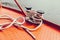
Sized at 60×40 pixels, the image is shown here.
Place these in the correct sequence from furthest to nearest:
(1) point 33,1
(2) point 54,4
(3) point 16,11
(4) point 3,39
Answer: (1) point 33,1, (2) point 54,4, (3) point 16,11, (4) point 3,39

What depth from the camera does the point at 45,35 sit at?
80 centimetres

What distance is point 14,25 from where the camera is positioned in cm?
87

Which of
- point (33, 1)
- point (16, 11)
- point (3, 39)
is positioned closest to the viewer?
point (3, 39)

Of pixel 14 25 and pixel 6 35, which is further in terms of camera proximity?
pixel 14 25

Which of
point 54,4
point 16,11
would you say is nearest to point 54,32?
point 16,11

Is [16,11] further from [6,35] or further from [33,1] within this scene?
[33,1]

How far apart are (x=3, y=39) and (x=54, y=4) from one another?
278 centimetres

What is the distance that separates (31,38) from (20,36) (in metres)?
0.07

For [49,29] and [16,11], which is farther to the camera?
[16,11]

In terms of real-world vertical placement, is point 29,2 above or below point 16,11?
below

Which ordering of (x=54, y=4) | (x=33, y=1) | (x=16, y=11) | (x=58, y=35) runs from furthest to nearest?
(x=33, y=1) → (x=54, y=4) → (x=16, y=11) → (x=58, y=35)

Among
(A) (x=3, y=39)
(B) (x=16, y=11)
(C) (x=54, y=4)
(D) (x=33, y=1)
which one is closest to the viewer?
(A) (x=3, y=39)

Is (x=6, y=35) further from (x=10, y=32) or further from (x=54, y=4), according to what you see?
(x=54, y=4)

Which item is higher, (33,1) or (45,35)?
(45,35)
